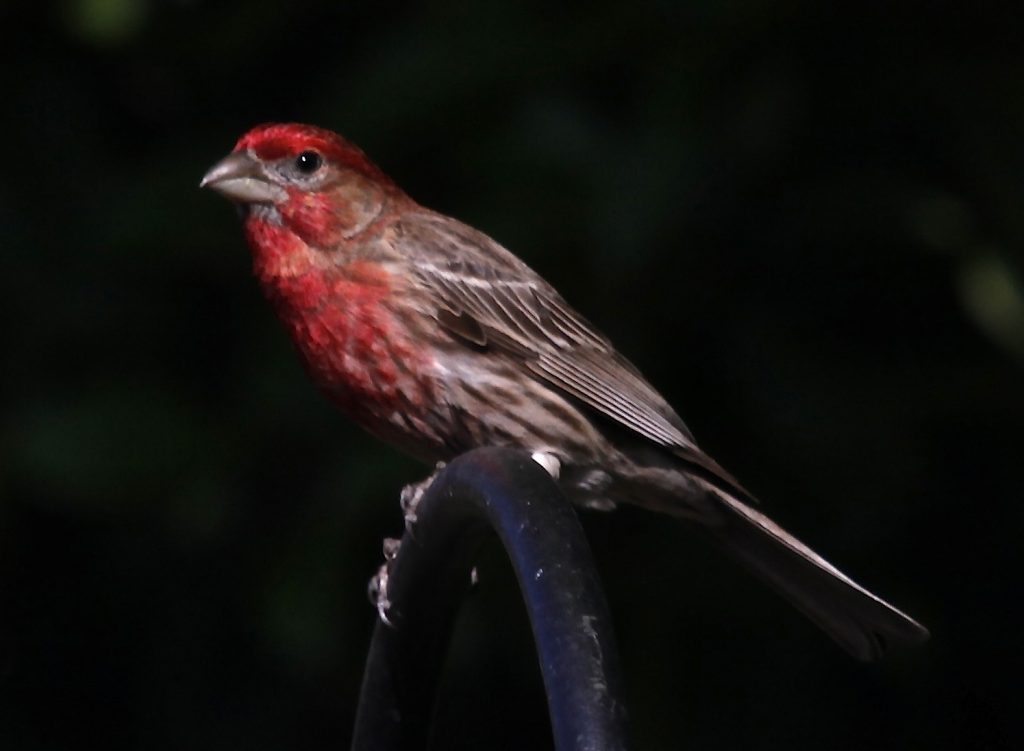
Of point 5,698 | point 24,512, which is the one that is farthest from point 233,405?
point 5,698

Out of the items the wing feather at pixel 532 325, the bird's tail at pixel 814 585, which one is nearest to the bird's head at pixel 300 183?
the wing feather at pixel 532 325

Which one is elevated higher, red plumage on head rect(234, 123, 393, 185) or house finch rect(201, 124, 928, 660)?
red plumage on head rect(234, 123, 393, 185)

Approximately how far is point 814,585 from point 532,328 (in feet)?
3.07

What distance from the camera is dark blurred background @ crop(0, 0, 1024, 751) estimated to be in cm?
498

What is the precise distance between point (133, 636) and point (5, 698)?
0.41 meters

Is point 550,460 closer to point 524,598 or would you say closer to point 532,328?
point 532,328

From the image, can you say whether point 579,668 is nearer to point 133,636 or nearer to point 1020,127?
point 1020,127

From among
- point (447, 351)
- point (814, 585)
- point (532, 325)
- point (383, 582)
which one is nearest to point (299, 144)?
point (447, 351)

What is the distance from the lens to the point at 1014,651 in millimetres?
5473

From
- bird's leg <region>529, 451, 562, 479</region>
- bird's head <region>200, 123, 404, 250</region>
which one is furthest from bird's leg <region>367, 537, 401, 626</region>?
bird's head <region>200, 123, 404, 250</region>

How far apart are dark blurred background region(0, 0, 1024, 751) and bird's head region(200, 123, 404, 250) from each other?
0.53 ft

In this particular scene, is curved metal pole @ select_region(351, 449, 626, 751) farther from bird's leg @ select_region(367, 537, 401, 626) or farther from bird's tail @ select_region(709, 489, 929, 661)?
bird's tail @ select_region(709, 489, 929, 661)

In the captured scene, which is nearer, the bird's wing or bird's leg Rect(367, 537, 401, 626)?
bird's leg Rect(367, 537, 401, 626)

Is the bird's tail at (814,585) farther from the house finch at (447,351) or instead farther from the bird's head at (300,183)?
the bird's head at (300,183)
